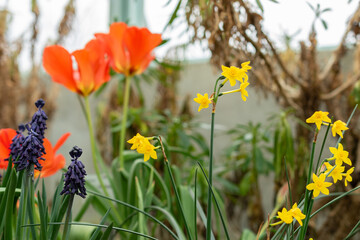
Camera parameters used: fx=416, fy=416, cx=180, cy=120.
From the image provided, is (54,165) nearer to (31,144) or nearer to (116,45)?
(31,144)

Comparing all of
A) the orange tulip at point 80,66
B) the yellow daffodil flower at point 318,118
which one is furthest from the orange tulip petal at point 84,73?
the yellow daffodil flower at point 318,118

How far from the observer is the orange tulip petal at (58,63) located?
30.1 inches

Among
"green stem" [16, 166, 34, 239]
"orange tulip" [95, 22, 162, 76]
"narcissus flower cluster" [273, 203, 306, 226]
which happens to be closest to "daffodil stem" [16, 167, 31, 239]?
"green stem" [16, 166, 34, 239]

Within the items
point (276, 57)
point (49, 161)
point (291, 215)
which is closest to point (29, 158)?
point (49, 161)

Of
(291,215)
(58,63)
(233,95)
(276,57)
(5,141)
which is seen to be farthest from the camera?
(233,95)

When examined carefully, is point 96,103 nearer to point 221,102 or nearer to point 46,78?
point 46,78

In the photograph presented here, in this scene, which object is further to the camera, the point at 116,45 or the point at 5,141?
the point at 116,45

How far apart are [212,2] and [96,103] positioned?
6.23ft

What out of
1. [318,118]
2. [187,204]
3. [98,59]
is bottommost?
[187,204]

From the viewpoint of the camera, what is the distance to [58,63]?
0.79m

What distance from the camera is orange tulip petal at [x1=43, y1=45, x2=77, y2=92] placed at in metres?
0.77

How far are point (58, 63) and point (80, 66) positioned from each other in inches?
1.7

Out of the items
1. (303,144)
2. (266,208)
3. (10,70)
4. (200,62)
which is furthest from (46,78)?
(303,144)

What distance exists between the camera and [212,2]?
0.83 metres
